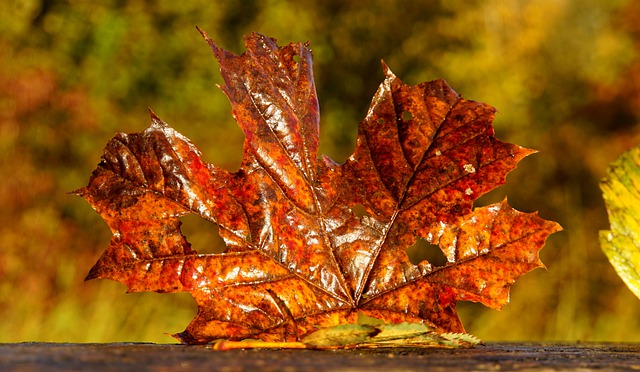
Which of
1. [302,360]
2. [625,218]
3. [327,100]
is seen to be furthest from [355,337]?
[327,100]

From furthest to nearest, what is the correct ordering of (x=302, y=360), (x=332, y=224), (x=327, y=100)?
1. (x=327, y=100)
2. (x=332, y=224)
3. (x=302, y=360)

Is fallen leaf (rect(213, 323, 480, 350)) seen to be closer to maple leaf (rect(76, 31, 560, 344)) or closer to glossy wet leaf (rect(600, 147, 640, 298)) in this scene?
maple leaf (rect(76, 31, 560, 344))

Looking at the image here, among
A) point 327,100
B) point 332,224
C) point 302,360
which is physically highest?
point 327,100

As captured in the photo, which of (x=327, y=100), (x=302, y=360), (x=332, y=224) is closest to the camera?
(x=302, y=360)

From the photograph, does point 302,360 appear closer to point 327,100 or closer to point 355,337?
point 355,337

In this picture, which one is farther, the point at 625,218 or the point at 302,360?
the point at 625,218

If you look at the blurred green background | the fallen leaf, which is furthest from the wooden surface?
the blurred green background

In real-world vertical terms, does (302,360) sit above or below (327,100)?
below

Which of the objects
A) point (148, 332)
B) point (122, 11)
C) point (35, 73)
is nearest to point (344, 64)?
point (122, 11)
